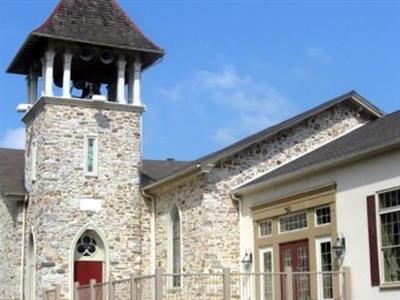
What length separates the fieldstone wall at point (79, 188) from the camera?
80.4 feet

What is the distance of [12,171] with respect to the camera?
29.7 metres

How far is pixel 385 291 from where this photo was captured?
16.6 m

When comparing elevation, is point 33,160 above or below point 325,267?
above

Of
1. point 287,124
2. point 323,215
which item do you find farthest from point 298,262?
point 287,124

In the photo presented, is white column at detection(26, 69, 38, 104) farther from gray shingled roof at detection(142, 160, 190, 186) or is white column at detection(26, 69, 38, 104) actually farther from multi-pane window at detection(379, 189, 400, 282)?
multi-pane window at detection(379, 189, 400, 282)

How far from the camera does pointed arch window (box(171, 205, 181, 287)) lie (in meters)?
23.9

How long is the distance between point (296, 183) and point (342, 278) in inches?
116

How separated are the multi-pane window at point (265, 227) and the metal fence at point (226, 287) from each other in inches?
45.8

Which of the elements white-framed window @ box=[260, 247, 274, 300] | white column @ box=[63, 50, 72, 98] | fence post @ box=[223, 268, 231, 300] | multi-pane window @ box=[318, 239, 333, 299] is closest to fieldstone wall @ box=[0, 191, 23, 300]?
white column @ box=[63, 50, 72, 98]

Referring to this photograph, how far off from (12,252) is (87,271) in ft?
12.3

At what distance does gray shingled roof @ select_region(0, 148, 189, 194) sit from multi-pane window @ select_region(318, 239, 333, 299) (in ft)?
28.6

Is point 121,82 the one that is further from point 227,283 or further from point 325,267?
point 227,283

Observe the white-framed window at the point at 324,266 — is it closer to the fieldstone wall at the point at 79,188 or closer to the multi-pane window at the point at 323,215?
the multi-pane window at the point at 323,215

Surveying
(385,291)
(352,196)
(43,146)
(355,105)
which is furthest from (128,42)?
(385,291)
